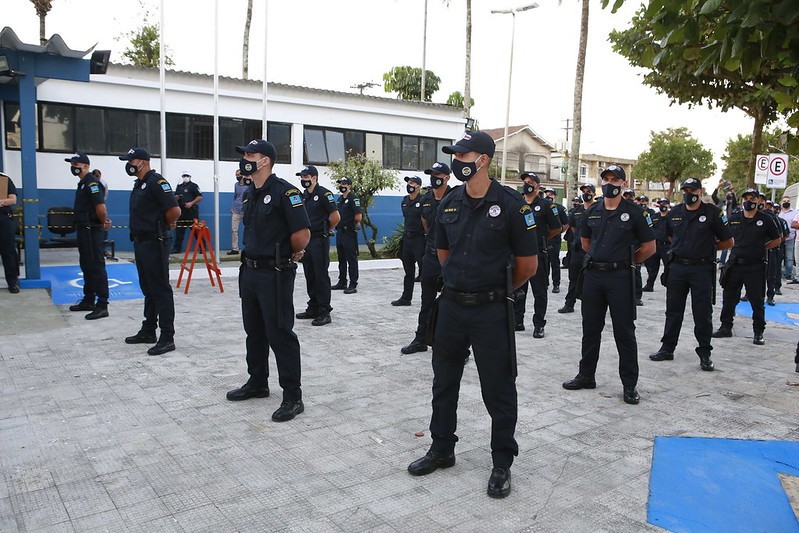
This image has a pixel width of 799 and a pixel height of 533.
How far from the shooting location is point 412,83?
3616cm

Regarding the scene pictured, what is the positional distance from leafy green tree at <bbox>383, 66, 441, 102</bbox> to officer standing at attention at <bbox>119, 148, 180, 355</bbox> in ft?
98.9

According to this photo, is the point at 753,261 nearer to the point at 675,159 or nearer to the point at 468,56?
the point at 468,56

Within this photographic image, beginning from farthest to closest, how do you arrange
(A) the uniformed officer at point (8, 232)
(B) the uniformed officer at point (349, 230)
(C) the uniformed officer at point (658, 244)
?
(C) the uniformed officer at point (658, 244)
(B) the uniformed officer at point (349, 230)
(A) the uniformed officer at point (8, 232)

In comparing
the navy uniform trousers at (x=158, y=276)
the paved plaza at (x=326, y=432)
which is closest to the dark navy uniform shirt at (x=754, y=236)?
the paved plaza at (x=326, y=432)

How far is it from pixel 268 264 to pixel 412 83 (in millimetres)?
32850

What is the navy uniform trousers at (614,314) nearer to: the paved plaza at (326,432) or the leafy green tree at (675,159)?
the paved plaza at (326,432)

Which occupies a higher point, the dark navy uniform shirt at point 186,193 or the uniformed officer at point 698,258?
the dark navy uniform shirt at point 186,193

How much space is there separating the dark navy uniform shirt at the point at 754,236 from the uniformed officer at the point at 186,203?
37.5ft

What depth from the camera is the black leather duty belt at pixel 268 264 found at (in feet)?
16.4

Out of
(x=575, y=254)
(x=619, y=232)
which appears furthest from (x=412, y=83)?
(x=619, y=232)

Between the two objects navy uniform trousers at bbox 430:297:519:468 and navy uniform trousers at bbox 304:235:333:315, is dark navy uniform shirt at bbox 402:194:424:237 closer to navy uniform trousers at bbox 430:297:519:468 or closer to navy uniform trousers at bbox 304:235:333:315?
navy uniform trousers at bbox 304:235:333:315

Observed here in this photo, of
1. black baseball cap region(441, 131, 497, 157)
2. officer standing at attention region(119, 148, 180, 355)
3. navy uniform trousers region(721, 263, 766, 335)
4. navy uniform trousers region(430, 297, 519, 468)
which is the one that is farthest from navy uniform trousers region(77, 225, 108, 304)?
navy uniform trousers region(721, 263, 766, 335)

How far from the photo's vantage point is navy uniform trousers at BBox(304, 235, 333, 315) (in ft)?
29.0

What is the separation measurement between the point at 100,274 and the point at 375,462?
5.80 meters
